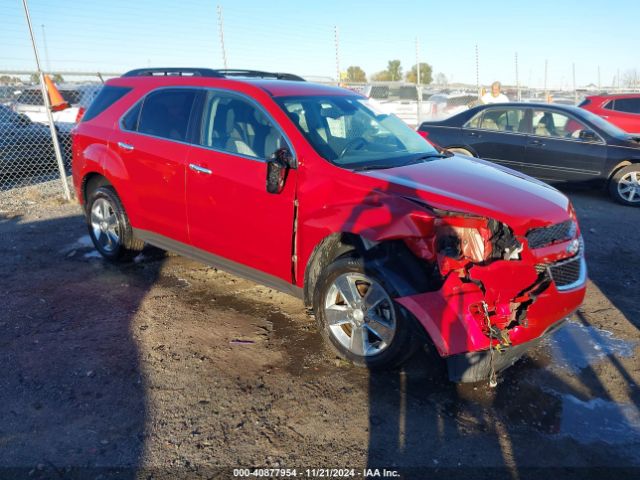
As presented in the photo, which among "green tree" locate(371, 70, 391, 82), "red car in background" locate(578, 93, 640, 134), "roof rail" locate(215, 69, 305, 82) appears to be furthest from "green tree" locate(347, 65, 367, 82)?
"roof rail" locate(215, 69, 305, 82)

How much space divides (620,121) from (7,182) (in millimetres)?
13414

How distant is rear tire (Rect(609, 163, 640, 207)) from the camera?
8.24 metres

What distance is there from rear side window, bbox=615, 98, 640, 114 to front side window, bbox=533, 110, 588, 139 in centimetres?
534

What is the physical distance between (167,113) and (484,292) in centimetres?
321

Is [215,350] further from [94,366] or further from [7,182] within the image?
[7,182]

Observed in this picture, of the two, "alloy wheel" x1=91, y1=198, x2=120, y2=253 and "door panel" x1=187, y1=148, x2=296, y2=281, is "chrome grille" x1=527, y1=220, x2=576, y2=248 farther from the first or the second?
"alloy wheel" x1=91, y1=198, x2=120, y2=253

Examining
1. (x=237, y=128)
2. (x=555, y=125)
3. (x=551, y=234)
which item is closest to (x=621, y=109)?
(x=555, y=125)

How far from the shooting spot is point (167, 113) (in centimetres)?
480

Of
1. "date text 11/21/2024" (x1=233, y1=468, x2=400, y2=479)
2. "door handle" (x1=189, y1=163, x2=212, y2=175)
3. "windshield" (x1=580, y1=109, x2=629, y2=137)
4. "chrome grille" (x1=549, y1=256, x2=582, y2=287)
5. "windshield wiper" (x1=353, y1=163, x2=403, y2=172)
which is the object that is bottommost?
"date text 11/21/2024" (x1=233, y1=468, x2=400, y2=479)

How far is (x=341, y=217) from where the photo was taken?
11.6 feet

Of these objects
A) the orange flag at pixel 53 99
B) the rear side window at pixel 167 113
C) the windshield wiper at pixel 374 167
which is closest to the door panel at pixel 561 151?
the windshield wiper at pixel 374 167

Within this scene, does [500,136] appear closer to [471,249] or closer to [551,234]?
[551,234]

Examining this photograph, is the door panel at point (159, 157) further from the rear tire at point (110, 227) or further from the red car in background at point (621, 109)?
the red car in background at point (621, 109)

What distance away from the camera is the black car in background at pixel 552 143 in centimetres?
829
